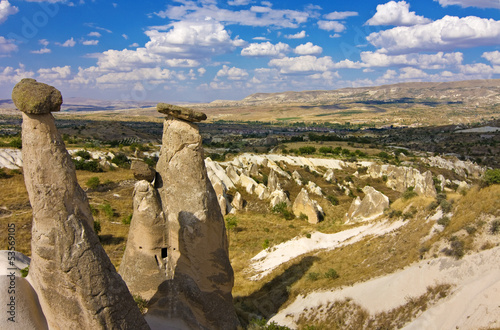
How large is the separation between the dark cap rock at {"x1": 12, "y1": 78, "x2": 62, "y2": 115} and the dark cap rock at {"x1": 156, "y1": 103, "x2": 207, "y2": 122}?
3190mm

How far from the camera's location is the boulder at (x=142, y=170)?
28.2 ft

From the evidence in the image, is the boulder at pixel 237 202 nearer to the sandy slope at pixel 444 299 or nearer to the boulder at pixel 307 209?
the boulder at pixel 307 209

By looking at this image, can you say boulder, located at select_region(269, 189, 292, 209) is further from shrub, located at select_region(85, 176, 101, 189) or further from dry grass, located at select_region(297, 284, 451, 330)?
dry grass, located at select_region(297, 284, 451, 330)

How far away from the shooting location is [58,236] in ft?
18.5

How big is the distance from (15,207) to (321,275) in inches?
770

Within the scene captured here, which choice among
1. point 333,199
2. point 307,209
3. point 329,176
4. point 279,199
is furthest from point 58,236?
point 329,176

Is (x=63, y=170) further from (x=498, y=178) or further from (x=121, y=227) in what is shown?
(x=121, y=227)

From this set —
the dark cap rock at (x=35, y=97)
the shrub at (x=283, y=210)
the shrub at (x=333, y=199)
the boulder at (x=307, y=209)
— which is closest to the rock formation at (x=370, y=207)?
the boulder at (x=307, y=209)

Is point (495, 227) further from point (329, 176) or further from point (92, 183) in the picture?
point (329, 176)

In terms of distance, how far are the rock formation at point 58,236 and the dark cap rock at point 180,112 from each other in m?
3.18

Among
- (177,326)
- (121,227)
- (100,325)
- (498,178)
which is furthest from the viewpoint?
(121,227)

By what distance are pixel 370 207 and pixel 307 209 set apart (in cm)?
467

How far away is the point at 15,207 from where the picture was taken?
73.3 ft

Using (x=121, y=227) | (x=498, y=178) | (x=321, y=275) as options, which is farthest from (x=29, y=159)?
(x=121, y=227)
